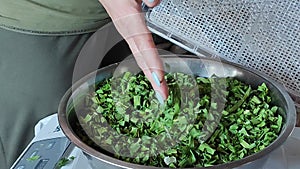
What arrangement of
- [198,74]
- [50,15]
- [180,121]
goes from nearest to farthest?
[180,121]
[198,74]
[50,15]

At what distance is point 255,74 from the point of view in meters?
0.79

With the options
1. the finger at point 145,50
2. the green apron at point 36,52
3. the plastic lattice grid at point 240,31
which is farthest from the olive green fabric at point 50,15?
the finger at point 145,50

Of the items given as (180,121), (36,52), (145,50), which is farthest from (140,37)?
(36,52)

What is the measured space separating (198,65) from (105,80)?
0.48ft

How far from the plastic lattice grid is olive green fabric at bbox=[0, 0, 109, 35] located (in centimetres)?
17

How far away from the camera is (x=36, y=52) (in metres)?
1.04

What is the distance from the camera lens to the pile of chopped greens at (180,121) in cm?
66

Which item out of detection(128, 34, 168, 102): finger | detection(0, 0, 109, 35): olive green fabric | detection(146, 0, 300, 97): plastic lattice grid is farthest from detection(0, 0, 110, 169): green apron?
detection(128, 34, 168, 102): finger

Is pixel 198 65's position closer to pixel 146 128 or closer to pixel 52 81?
pixel 146 128

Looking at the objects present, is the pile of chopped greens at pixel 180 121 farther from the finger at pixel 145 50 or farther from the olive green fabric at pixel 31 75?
the olive green fabric at pixel 31 75

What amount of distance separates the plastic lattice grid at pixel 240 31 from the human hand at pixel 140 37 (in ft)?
0.49

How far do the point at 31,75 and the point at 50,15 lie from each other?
0.45ft


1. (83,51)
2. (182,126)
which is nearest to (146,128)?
(182,126)

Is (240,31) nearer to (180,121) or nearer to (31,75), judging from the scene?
(180,121)
